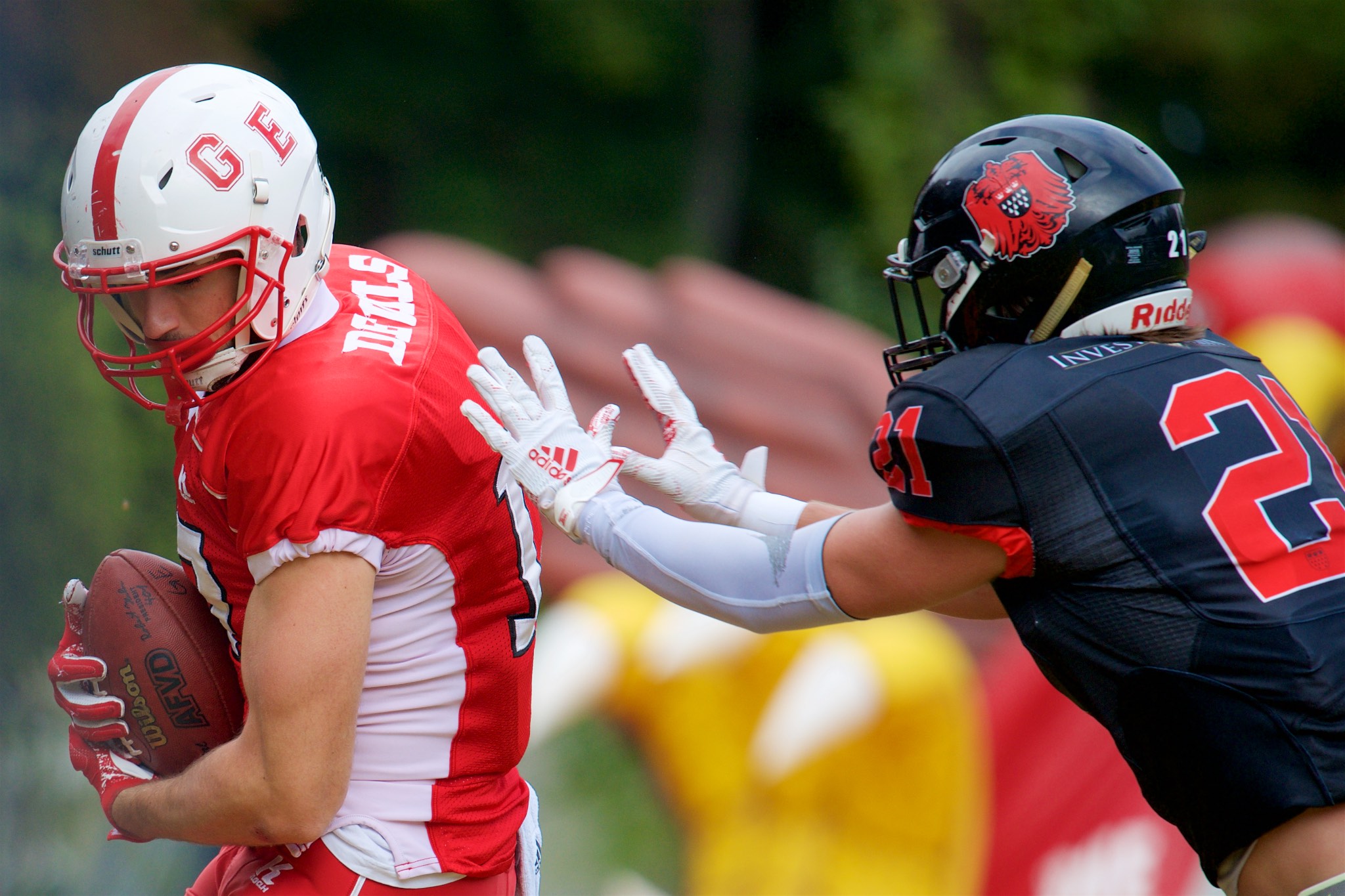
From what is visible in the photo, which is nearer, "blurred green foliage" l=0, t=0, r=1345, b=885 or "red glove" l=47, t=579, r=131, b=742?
"red glove" l=47, t=579, r=131, b=742

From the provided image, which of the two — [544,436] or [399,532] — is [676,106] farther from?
[399,532]

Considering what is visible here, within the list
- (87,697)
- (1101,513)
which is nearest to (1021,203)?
(1101,513)

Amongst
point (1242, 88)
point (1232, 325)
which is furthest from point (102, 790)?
point (1242, 88)

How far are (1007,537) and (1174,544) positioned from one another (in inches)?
8.6

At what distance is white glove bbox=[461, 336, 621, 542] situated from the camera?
186 cm

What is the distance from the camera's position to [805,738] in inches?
157

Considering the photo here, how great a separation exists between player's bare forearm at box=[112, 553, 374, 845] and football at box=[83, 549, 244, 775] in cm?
15

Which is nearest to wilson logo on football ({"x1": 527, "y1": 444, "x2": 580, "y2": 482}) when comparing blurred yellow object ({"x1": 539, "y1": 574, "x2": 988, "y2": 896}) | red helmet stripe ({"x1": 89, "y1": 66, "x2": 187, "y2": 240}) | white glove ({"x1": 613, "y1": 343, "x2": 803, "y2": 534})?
white glove ({"x1": 613, "y1": 343, "x2": 803, "y2": 534})

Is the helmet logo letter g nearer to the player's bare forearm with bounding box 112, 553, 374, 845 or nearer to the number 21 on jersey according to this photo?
the player's bare forearm with bounding box 112, 553, 374, 845

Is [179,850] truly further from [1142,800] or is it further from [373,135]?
[373,135]

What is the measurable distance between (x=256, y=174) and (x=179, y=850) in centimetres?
270

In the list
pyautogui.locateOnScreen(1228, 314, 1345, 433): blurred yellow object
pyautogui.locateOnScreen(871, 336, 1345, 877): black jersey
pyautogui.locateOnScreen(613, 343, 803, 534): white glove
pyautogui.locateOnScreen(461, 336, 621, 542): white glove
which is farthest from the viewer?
pyautogui.locateOnScreen(1228, 314, 1345, 433): blurred yellow object

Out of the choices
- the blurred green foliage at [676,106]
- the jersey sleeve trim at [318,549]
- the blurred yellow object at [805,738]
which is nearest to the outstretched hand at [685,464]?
the jersey sleeve trim at [318,549]

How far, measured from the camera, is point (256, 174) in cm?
170
